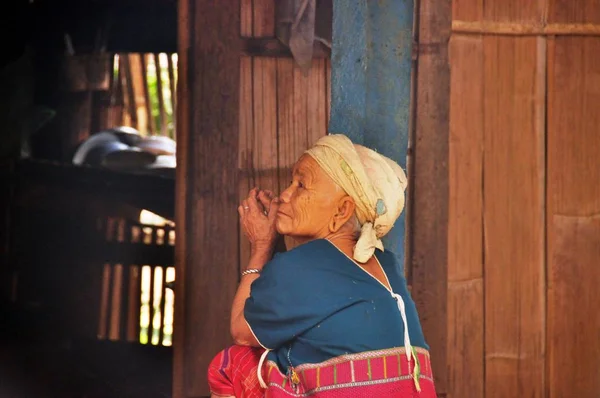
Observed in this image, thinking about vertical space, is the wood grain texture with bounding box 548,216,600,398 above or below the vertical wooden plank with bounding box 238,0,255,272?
below

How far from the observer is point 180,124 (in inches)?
185

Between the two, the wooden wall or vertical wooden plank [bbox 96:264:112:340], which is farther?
vertical wooden plank [bbox 96:264:112:340]

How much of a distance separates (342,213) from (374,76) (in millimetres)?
560

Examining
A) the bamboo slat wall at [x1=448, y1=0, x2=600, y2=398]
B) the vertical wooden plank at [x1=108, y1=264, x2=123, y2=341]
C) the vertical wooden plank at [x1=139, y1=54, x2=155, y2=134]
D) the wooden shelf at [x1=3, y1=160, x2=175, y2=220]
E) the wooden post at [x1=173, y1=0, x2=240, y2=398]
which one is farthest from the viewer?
the vertical wooden plank at [x1=139, y1=54, x2=155, y2=134]

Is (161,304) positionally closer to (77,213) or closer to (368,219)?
(77,213)

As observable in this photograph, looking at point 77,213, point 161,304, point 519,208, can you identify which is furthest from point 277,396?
point 77,213

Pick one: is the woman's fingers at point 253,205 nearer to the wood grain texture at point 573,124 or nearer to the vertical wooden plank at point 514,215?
the vertical wooden plank at point 514,215

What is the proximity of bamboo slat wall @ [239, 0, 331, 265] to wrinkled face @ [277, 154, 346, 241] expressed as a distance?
1.43 meters

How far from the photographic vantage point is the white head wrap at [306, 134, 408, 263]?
3162 millimetres

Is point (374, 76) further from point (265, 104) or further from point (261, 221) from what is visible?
point (265, 104)

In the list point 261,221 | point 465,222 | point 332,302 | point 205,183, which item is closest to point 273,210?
point 261,221

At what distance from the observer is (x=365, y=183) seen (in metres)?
3.16

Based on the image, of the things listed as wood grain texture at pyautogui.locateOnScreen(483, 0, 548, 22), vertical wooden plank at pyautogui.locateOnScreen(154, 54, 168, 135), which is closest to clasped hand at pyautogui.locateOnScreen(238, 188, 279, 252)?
wood grain texture at pyautogui.locateOnScreen(483, 0, 548, 22)

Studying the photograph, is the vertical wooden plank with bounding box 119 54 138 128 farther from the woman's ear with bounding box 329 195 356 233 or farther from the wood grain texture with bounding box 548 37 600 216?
the woman's ear with bounding box 329 195 356 233
